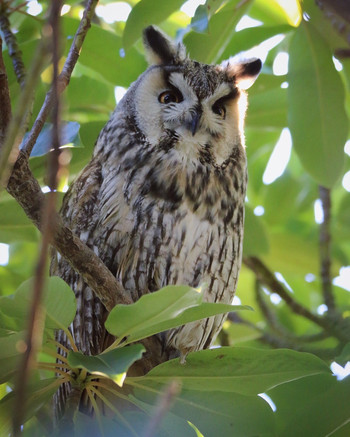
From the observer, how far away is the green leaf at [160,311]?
4.48 feet

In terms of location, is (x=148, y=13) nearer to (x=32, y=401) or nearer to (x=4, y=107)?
(x=4, y=107)

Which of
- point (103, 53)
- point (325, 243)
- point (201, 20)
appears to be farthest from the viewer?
point (325, 243)

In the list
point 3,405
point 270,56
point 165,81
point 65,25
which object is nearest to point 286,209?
point 270,56

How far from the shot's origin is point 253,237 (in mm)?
2623

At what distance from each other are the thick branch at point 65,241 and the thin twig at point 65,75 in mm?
100

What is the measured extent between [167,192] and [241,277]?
111 cm

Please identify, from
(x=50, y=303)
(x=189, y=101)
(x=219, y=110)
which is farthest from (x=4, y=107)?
(x=219, y=110)

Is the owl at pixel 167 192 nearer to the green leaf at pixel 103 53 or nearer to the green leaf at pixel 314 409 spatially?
the green leaf at pixel 103 53

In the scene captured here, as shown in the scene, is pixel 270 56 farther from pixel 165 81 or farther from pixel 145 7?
pixel 145 7

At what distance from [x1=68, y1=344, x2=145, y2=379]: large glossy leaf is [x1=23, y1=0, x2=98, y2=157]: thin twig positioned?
0.50m

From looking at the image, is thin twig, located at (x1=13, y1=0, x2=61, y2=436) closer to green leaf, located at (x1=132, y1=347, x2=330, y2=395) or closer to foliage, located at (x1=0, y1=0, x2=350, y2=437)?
foliage, located at (x1=0, y1=0, x2=350, y2=437)

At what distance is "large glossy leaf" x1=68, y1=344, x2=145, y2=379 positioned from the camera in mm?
1324

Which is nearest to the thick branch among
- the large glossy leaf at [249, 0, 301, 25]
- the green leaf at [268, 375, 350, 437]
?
the green leaf at [268, 375, 350, 437]

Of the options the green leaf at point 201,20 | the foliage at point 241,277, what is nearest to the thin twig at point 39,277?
the foliage at point 241,277
